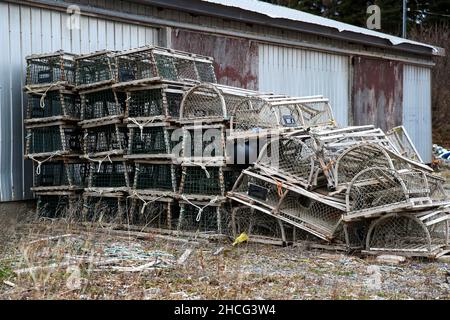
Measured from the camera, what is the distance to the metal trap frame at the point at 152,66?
782cm

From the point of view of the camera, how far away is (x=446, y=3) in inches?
1221

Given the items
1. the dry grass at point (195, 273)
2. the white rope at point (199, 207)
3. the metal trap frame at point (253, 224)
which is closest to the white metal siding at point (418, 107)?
the metal trap frame at point (253, 224)

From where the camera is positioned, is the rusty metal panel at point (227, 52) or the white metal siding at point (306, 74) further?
the white metal siding at point (306, 74)

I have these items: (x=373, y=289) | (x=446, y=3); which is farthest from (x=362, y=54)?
(x=446, y=3)

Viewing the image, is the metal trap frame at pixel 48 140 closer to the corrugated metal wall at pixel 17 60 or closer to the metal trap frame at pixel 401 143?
the corrugated metal wall at pixel 17 60

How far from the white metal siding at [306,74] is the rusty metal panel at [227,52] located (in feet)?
1.08

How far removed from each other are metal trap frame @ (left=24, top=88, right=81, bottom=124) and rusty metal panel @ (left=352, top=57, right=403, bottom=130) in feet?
28.1

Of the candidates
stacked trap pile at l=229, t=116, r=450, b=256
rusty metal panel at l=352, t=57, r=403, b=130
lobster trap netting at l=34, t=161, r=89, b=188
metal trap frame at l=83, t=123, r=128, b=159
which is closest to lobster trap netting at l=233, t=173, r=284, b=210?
stacked trap pile at l=229, t=116, r=450, b=256

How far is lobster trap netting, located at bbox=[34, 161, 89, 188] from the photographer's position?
861 cm

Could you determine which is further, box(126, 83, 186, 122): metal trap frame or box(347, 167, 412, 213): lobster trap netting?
box(126, 83, 186, 122): metal trap frame

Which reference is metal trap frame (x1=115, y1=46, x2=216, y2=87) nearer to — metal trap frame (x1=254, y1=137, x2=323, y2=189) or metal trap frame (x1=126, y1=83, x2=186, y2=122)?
metal trap frame (x1=126, y1=83, x2=186, y2=122)
